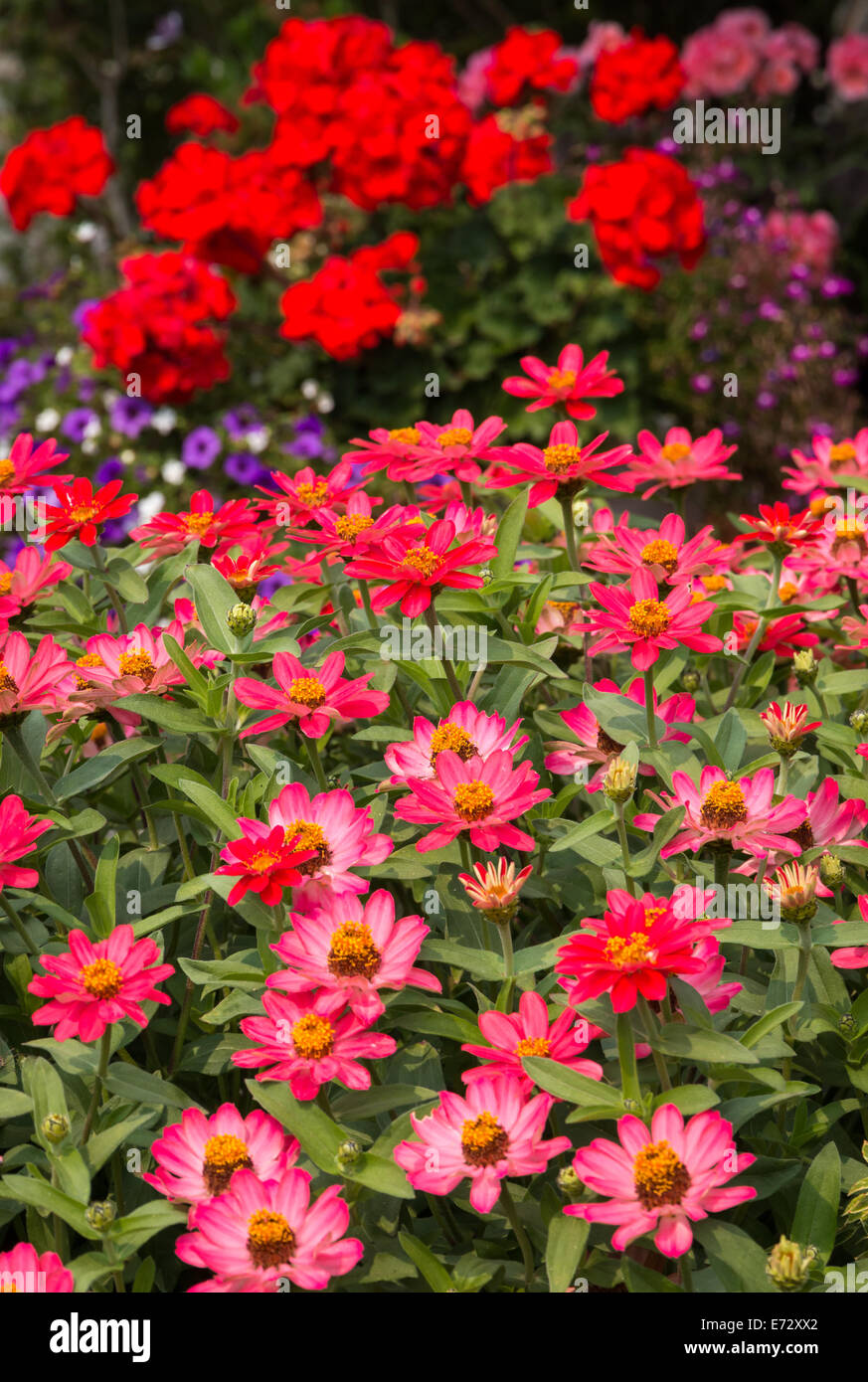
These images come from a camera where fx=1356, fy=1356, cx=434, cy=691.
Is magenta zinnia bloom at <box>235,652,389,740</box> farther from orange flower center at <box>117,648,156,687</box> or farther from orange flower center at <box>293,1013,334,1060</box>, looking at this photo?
orange flower center at <box>293,1013,334,1060</box>

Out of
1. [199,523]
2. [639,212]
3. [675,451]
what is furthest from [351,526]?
[639,212]

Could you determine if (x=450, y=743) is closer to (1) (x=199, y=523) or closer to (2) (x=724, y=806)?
(2) (x=724, y=806)

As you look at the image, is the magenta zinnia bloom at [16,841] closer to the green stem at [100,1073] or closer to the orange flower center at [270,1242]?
the green stem at [100,1073]

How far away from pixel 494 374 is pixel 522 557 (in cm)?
320

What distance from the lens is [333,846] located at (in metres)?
1.16

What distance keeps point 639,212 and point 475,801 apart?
3.44 meters

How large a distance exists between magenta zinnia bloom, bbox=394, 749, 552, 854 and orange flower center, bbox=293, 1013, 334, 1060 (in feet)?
0.58

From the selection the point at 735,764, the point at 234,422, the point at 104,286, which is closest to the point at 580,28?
the point at 104,286

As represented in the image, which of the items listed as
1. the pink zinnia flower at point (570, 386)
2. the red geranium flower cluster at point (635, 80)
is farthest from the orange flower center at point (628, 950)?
the red geranium flower cluster at point (635, 80)

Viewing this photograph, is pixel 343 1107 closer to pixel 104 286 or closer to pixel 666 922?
pixel 666 922

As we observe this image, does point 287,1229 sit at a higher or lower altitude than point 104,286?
lower

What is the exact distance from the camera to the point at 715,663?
5.78ft

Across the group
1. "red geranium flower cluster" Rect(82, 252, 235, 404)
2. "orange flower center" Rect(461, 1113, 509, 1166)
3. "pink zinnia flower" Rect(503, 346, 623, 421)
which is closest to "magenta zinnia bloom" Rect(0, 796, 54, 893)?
"orange flower center" Rect(461, 1113, 509, 1166)

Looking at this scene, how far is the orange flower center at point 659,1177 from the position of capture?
0.97 m
